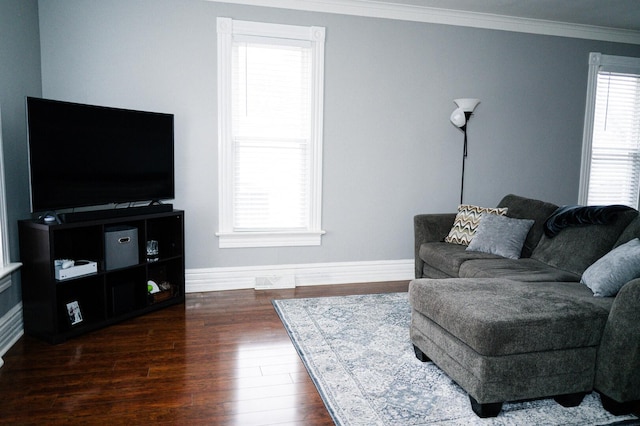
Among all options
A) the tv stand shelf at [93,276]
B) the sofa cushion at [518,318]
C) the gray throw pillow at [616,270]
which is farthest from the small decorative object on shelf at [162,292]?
the gray throw pillow at [616,270]

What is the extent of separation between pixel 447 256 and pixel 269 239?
63.9 inches

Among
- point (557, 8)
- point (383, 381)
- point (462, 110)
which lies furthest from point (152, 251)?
point (557, 8)

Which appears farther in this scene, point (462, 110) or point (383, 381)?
point (462, 110)

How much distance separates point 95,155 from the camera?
129 inches

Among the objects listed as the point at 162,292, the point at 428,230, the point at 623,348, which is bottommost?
the point at 162,292

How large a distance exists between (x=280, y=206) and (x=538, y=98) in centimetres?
301

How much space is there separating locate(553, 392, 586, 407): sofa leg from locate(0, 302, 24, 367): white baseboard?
3.14m

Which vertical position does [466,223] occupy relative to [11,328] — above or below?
above

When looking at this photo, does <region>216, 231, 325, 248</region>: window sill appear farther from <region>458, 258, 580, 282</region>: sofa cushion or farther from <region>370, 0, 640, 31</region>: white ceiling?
<region>370, 0, 640, 31</region>: white ceiling

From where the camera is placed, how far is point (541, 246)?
3.52 meters

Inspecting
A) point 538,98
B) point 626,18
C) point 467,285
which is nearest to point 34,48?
point 467,285

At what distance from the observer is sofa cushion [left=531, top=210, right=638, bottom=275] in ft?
9.87

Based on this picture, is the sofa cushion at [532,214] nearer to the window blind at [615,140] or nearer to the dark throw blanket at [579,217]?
the dark throw blanket at [579,217]

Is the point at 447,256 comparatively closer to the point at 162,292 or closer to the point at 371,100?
the point at 371,100
